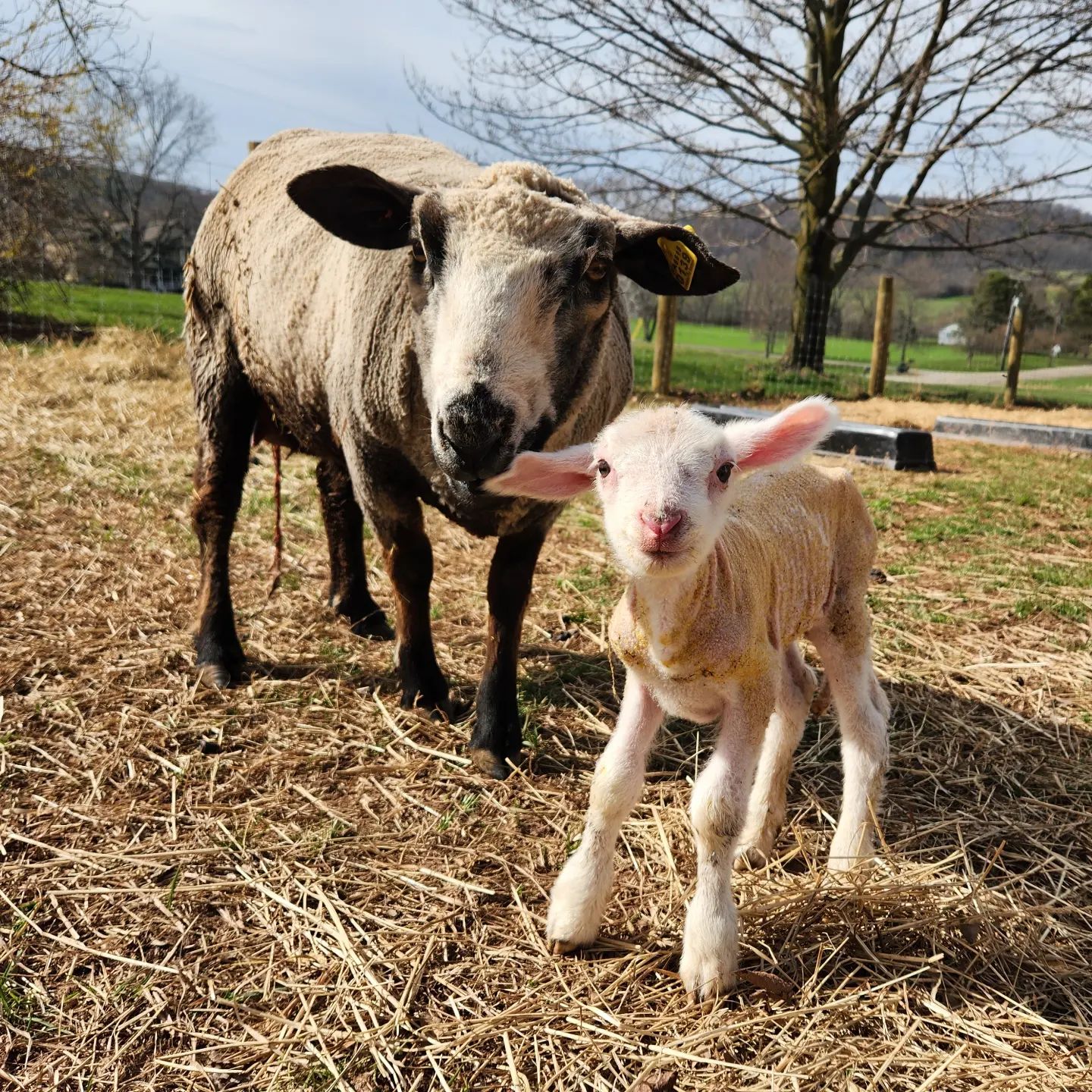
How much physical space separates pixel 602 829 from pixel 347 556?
2.80 m

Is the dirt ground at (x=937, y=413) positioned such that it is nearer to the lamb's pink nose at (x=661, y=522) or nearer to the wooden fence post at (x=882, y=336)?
the wooden fence post at (x=882, y=336)

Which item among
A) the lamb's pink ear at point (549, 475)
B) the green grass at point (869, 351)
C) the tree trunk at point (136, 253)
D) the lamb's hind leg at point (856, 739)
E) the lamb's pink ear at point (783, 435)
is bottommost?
the lamb's hind leg at point (856, 739)

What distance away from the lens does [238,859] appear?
2797 millimetres

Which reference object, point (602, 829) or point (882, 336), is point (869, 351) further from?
point (602, 829)

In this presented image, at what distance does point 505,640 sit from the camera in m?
3.52

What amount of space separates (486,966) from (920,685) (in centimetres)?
259

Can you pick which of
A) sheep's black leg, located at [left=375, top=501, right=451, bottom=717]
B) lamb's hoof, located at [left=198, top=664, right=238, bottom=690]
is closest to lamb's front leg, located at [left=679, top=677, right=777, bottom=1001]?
sheep's black leg, located at [left=375, top=501, right=451, bottom=717]

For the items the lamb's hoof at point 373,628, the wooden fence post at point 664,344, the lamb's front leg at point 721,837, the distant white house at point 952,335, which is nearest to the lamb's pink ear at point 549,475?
the lamb's front leg at point 721,837

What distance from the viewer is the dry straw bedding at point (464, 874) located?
83.4 inches

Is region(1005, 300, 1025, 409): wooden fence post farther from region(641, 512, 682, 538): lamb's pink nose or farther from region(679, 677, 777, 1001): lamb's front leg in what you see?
region(641, 512, 682, 538): lamb's pink nose

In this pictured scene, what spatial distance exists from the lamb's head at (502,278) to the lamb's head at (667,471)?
0.31 m

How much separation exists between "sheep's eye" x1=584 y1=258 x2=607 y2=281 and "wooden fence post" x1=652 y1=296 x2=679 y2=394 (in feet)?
35.5

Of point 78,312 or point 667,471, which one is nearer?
point 667,471

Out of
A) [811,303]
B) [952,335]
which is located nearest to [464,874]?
[811,303]
